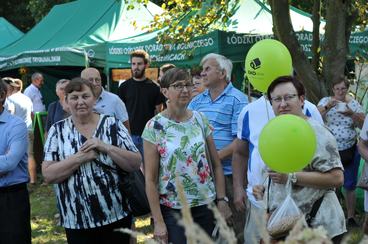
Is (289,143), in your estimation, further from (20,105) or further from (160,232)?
(20,105)

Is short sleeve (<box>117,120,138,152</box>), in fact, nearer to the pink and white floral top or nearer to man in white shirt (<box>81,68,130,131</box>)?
the pink and white floral top

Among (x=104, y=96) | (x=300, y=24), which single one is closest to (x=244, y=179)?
(x=104, y=96)

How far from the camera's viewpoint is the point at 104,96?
18.1 feet

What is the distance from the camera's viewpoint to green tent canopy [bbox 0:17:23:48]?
53.2ft

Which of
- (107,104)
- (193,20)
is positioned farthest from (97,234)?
(193,20)

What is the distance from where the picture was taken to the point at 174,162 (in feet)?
11.3

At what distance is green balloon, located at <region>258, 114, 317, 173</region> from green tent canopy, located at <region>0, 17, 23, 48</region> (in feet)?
46.6

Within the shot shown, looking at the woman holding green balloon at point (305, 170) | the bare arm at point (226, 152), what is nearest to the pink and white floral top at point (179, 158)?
the woman holding green balloon at point (305, 170)

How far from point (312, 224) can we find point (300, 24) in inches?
326

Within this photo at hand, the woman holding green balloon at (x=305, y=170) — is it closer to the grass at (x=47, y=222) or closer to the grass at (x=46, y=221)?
the grass at (x=47, y=222)

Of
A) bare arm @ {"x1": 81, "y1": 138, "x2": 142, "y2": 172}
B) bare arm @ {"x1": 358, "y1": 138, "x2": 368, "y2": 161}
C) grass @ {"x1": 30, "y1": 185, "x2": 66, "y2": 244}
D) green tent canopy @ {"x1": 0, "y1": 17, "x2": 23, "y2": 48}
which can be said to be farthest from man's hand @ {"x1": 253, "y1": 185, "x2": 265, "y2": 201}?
green tent canopy @ {"x1": 0, "y1": 17, "x2": 23, "y2": 48}

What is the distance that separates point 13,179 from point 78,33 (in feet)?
26.5

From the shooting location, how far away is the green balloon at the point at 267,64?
3.81 meters

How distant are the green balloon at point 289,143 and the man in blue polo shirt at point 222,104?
62.1 inches
